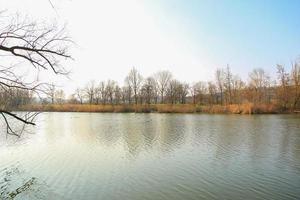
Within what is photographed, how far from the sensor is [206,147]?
18.1 metres

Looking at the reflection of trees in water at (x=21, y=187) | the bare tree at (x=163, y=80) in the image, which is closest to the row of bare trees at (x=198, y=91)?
the bare tree at (x=163, y=80)

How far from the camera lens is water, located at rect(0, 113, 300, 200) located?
9.87 meters

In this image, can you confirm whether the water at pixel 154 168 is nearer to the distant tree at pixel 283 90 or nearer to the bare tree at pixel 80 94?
the distant tree at pixel 283 90

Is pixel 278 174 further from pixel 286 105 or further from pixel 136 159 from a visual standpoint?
pixel 286 105

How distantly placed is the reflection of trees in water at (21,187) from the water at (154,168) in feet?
0.10

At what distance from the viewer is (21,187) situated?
10.5m

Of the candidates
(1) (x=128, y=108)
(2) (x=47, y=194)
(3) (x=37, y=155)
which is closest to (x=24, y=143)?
(3) (x=37, y=155)

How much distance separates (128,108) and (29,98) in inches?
2147

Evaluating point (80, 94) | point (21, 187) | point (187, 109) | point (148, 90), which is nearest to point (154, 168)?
point (21, 187)

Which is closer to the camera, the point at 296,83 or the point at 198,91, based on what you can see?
the point at 296,83

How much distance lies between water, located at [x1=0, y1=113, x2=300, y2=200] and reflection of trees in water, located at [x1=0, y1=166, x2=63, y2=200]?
0.10 feet

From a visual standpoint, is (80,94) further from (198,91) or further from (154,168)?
A: (154,168)

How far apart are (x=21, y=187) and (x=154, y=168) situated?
207 inches

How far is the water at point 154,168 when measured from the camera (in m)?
9.87
